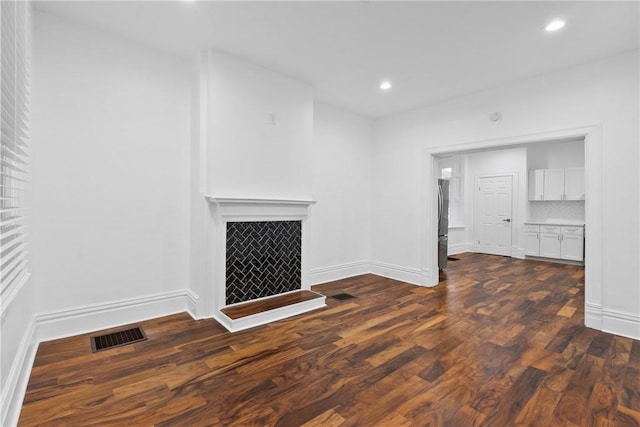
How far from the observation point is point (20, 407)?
69.7 inches

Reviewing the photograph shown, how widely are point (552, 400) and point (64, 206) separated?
13.2 ft

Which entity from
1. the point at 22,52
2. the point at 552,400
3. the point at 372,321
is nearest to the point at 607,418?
the point at 552,400

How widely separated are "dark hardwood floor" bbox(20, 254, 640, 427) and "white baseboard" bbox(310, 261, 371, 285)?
3.86 ft

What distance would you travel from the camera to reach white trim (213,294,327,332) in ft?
9.58

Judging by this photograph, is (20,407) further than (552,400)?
No

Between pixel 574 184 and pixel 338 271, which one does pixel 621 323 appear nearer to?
pixel 338 271

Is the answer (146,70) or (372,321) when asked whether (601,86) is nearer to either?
(372,321)

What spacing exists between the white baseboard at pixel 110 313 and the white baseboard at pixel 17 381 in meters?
0.24

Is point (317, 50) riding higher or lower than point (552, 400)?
higher

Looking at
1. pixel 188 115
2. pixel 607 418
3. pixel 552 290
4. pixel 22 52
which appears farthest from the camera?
pixel 552 290

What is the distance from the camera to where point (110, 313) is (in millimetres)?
2910

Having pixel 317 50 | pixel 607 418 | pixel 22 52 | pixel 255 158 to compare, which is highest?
pixel 317 50

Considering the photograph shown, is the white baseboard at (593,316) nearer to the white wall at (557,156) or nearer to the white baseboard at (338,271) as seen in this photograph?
the white baseboard at (338,271)

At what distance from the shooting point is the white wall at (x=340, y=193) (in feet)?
15.2
